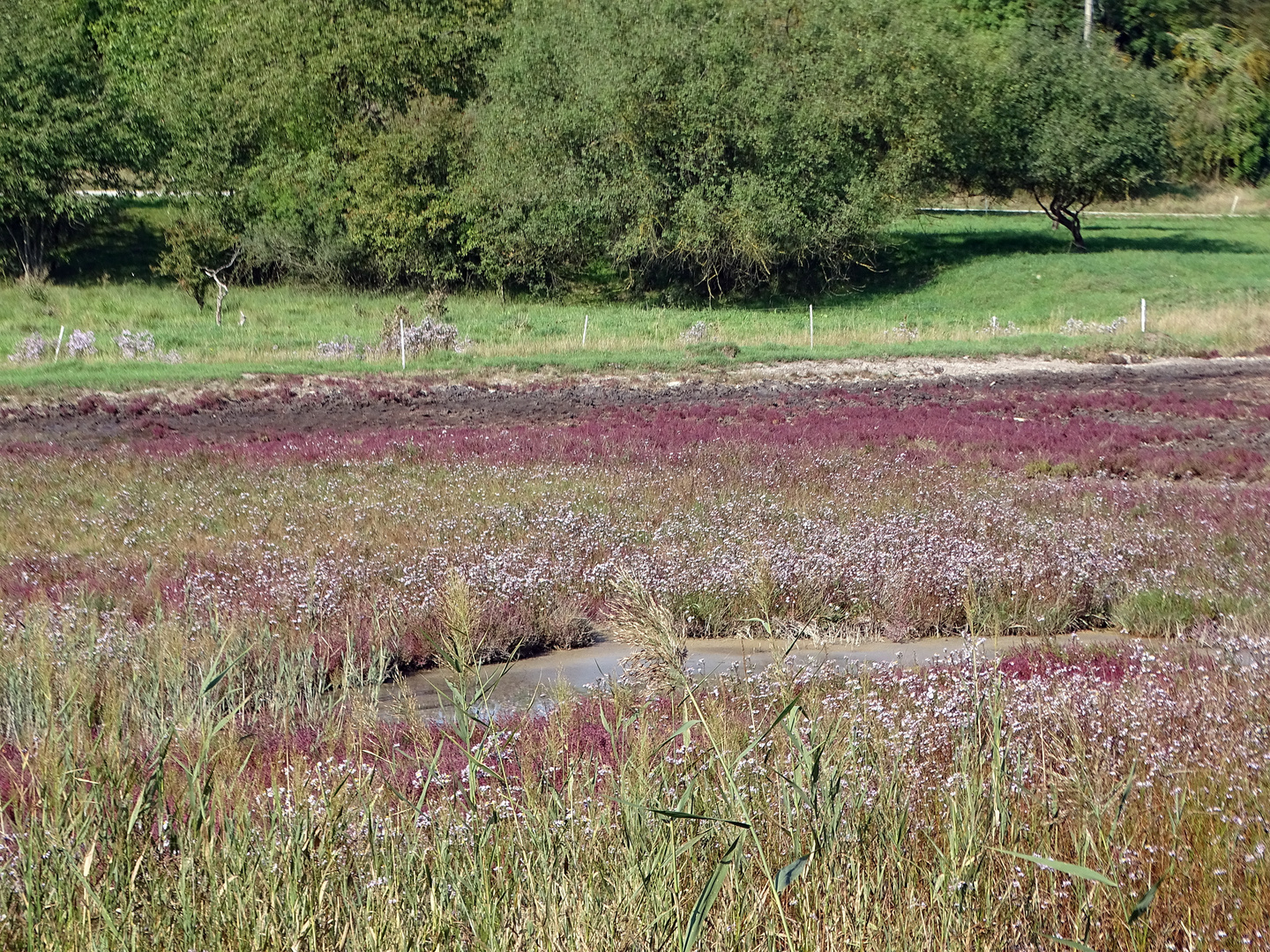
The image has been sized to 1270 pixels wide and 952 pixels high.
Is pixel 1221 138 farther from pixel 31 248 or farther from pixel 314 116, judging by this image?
pixel 31 248

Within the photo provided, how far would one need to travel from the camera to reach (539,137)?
45531 millimetres

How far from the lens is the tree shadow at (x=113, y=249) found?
49.8 meters

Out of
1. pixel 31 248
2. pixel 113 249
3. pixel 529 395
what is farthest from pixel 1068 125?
pixel 31 248

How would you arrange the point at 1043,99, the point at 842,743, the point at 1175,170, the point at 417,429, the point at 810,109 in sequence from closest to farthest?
the point at 842,743 → the point at 417,429 → the point at 810,109 → the point at 1043,99 → the point at 1175,170

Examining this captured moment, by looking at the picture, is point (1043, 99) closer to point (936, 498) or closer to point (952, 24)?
point (952, 24)

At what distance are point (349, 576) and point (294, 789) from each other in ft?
19.7

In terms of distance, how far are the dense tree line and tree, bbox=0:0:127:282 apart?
0.11 meters

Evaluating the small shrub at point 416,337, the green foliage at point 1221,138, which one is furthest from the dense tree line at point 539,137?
the small shrub at point 416,337

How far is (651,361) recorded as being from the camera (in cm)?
3011

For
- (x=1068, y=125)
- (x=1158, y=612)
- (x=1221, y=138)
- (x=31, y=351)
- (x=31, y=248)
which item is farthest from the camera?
(x=1221, y=138)

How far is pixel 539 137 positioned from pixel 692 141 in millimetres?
5488

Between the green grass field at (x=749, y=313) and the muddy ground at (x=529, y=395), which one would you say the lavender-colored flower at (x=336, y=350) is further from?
the muddy ground at (x=529, y=395)

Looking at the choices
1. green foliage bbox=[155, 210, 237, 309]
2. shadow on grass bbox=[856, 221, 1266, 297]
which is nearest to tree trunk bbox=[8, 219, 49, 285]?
green foliage bbox=[155, 210, 237, 309]

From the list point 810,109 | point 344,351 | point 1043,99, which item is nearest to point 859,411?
point 344,351
